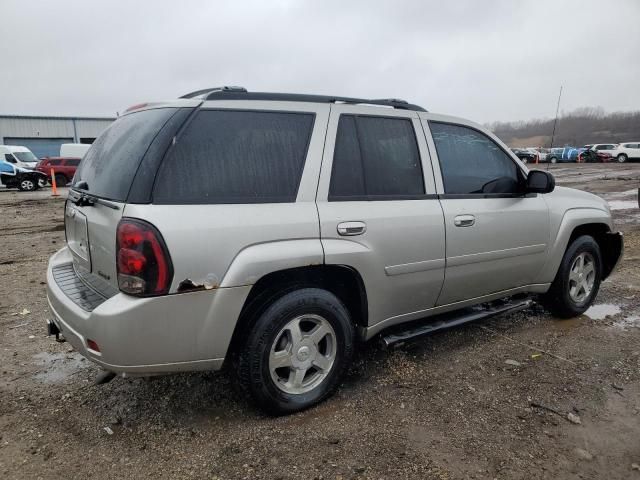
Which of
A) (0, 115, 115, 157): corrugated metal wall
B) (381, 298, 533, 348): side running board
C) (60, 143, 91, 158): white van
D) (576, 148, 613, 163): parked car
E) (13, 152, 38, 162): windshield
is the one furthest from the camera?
(0, 115, 115, 157): corrugated metal wall

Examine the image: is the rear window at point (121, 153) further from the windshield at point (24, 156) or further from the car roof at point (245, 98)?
the windshield at point (24, 156)

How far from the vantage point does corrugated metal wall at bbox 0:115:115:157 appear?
45.9 m

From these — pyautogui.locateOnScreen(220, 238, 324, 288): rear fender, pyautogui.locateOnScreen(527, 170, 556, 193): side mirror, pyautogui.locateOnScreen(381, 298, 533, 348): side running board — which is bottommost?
pyautogui.locateOnScreen(381, 298, 533, 348): side running board

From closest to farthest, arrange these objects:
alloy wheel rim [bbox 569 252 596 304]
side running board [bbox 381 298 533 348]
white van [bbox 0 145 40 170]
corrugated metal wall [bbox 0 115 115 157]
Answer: side running board [bbox 381 298 533 348], alloy wheel rim [bbox 569 252 596 304], white van [bbox 0 145 40 170], corrugated metal wall [bbox 0 115 115 157]

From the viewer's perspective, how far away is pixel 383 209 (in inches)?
122

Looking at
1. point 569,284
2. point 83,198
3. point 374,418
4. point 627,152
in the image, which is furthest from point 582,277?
point 627,152

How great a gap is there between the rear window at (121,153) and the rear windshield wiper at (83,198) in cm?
3

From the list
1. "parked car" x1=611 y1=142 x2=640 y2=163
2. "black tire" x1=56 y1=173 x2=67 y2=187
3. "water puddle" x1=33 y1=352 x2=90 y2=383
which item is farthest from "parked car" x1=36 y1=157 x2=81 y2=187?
"parked car" x1=611 y1=142 x2=640 y2=163

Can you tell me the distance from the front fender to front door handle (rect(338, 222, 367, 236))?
80.1 inches

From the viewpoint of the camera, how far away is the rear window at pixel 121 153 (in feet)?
8.54

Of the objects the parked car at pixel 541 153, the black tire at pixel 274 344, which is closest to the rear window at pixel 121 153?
the black tire at pixel 274 344

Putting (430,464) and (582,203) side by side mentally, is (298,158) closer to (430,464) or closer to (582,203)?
(430,464)

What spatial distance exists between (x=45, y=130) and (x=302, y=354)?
5299 cm

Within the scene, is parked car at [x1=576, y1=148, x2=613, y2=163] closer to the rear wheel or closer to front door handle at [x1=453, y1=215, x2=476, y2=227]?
the rear wheel
